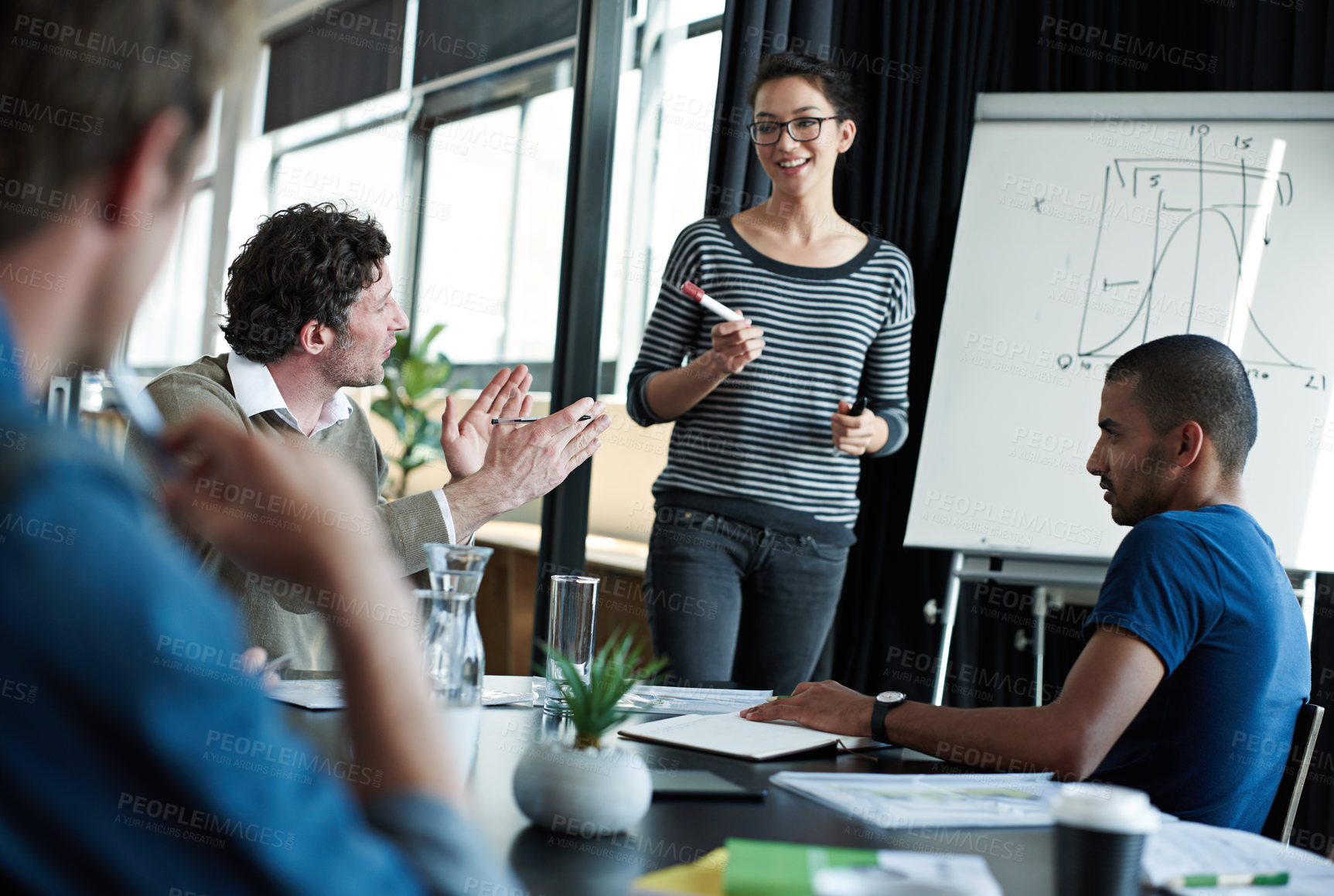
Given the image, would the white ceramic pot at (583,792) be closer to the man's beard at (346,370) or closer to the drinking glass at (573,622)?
the drinking glass at (573,622)

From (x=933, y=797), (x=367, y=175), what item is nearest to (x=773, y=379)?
(x=933, y=797)

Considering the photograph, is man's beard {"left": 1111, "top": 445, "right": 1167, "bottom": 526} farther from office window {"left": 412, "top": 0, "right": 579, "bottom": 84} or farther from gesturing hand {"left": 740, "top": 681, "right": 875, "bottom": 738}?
office window {"left": 412, "top": 0, "right": 579, "bottom": 84}

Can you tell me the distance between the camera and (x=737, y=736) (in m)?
1.26

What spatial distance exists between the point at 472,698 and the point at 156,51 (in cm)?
55

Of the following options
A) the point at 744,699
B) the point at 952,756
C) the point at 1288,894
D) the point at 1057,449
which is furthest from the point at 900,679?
the point at 1288,894

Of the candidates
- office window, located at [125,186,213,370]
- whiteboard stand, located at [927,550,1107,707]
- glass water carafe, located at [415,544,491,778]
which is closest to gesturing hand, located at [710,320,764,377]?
whiteboard stand, located at [927,550,1107,707]

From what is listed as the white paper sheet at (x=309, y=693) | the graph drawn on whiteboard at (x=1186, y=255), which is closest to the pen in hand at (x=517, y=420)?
the white paper sheet at (x=309, y=693)

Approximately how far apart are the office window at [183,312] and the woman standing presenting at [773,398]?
5197 millimetres

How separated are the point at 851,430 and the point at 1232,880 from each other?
1439 millimetres

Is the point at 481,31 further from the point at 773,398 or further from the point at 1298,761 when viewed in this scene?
the point at 1298,761

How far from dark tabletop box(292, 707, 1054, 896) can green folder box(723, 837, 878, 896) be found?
0.07m

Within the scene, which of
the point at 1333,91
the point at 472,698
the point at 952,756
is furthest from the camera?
the point at 1333,91

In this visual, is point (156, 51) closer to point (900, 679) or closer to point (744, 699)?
point (744, 699)

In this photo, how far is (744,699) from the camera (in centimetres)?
155
